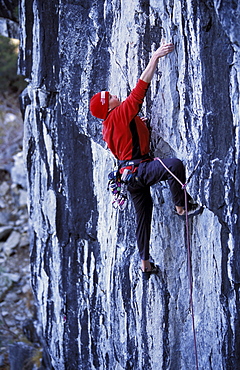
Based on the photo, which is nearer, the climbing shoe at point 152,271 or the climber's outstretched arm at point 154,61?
the climber's outstretched arm at point 154,61

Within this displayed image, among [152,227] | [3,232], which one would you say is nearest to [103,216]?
[152,227]

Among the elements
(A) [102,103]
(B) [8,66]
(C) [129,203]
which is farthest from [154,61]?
(B) [8,66]

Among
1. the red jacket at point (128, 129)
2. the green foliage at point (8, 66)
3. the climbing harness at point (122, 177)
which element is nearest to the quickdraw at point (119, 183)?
the climbing harness at point (122, 177)

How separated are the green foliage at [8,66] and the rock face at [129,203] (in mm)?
7175

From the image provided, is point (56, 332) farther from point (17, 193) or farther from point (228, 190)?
point (17, 193)

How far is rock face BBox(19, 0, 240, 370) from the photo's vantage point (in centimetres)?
382

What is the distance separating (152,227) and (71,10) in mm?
2719

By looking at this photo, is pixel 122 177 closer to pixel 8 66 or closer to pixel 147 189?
pixel 147 189

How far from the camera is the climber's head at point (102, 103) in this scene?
4070 millimetres

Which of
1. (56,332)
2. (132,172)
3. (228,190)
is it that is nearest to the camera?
(228,190)

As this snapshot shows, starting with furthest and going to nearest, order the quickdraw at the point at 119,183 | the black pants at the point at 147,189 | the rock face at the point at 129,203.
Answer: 1. the quickdraw at the point at 119,183
2. the black pants at the point at 147,189
3. the rock face at the point at 129,203

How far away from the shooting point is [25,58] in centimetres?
574

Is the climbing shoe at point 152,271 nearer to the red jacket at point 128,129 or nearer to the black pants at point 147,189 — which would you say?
the black pants at point 147,189

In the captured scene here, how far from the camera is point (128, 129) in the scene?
4.11 metres
